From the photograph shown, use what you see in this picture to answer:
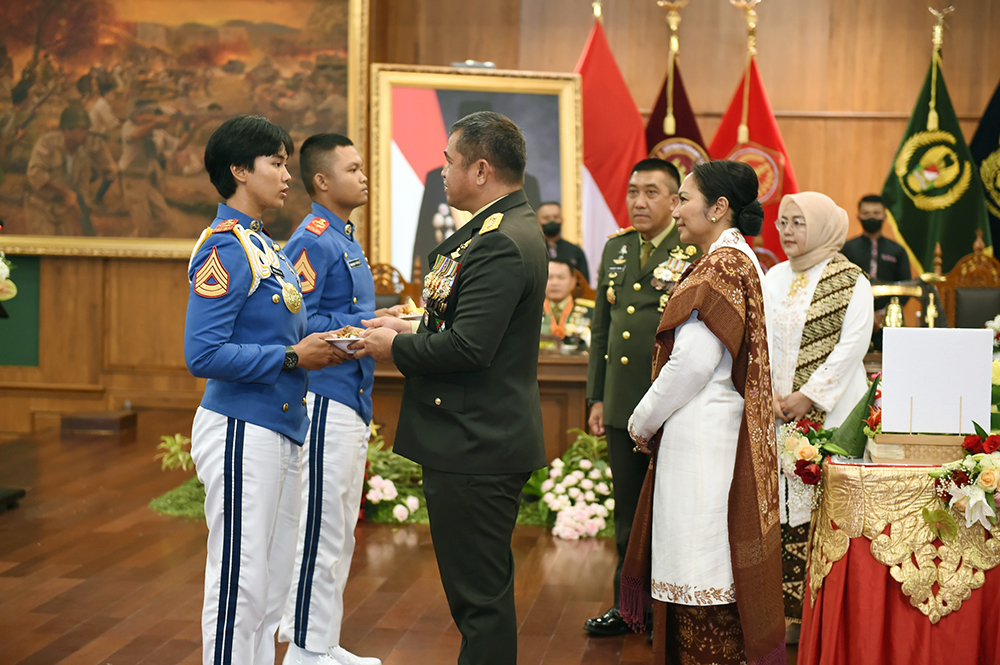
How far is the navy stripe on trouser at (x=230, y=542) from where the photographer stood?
84.3 inches

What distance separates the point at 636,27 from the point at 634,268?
5618 mm

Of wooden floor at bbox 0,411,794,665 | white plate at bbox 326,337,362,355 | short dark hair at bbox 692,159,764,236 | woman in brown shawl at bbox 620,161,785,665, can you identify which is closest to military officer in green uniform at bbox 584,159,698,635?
wooden floor at bbox 0,411,794,665

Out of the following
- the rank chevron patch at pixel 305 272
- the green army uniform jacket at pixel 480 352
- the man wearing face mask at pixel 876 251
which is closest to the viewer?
the green army uniform jacket at pixel 480 352

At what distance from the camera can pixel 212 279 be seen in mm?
2100

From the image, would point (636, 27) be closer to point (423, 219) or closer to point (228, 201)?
point (423, 219)

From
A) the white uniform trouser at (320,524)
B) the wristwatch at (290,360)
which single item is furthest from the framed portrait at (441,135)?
the wristwatch at (290,360)

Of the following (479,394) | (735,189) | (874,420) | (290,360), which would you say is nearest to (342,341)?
(290,360)

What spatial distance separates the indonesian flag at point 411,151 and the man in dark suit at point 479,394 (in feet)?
17.4

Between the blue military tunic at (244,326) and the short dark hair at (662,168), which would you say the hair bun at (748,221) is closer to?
the short dark hair at (662,168)

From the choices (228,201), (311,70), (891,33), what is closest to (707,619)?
(228,201)

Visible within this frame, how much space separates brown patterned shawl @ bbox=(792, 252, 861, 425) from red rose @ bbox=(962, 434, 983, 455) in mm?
889

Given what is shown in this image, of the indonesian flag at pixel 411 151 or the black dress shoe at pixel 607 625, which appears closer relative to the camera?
the black dress shoe at pixel 607 625

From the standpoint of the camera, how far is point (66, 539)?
4.35 metres

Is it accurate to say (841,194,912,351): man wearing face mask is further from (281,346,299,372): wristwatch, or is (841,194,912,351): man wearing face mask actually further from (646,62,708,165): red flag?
(281,346,299,372): wristwatch
